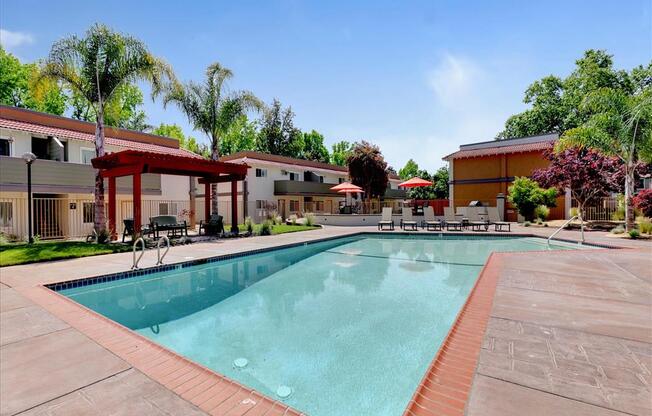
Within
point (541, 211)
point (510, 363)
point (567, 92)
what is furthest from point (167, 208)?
point (567, 92)

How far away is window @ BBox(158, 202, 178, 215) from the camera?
21125mm

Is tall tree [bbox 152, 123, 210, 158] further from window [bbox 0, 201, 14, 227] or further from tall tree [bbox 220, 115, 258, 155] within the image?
window [bbox 0, 201, 14, 227]

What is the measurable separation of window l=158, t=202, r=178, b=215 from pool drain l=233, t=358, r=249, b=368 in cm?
1972

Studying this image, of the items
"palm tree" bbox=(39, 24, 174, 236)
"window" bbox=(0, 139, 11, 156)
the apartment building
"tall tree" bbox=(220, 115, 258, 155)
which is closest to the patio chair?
"palm tree" bbox=(39, 24, 174, 236)

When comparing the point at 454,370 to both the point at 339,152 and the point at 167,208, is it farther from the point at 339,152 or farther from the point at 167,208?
the point at 339,152

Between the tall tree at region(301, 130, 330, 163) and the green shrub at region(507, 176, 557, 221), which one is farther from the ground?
the tall tree at region(301, 130, 330, 163)

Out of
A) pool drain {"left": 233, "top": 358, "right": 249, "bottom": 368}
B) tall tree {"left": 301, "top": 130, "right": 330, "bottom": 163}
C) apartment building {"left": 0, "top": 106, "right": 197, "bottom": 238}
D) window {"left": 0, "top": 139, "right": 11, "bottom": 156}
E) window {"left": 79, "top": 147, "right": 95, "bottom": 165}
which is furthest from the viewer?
tall tree {"left": 301, "top": 130, "right": 330, "bottom": 163}

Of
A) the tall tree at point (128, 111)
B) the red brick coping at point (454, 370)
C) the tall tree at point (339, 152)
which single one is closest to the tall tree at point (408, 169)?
the tall tree at point (339, 152)

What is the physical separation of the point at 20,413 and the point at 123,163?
1165cm

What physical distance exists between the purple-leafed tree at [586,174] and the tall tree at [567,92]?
1593cm

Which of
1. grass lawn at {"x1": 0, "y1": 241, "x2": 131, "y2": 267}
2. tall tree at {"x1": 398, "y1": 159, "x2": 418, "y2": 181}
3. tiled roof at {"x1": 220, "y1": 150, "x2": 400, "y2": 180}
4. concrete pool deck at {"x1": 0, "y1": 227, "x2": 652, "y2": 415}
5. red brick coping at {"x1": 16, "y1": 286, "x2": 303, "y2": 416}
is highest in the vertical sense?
tall tree at {"x1": 398, "y1": 159, "x2": 418, "y2": 181}

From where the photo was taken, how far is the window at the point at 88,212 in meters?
17.9

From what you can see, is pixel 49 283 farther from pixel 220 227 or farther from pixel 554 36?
pixel 554 36

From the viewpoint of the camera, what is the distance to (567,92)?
116ft
